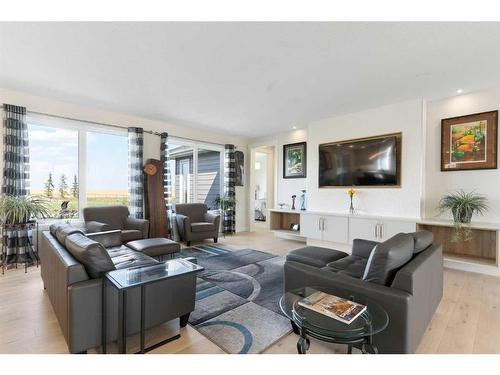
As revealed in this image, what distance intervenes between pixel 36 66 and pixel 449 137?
5.74 meters

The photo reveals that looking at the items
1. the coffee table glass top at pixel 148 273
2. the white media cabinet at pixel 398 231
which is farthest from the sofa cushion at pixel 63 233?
the white media cabinet at pixel 398 231

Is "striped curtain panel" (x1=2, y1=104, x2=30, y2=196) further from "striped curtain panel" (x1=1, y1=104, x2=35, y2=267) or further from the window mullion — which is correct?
the window mullion

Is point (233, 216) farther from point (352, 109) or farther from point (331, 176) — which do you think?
point (352, 109)

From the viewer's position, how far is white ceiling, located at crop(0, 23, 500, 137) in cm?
221

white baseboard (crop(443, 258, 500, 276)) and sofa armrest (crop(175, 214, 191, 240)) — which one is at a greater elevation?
sofa armrest (crop(175, 214, 191, 240))

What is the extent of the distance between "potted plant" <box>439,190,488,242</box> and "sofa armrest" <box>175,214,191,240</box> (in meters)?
4.35

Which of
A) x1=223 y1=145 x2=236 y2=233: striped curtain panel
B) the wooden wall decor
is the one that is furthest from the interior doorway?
the wooden wall decor

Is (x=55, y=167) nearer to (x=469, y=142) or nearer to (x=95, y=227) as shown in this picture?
(x=95, y=227)

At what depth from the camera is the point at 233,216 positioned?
21.0ft

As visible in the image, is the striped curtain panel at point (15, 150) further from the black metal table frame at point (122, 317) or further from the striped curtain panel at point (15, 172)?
the black metal table frame at point (122, 317)

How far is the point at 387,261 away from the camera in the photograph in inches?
65.2

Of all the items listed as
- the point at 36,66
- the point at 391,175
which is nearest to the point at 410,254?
the point at 391,175

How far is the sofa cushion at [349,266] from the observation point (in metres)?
2.22

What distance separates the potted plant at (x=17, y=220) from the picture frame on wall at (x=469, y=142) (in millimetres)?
6215
